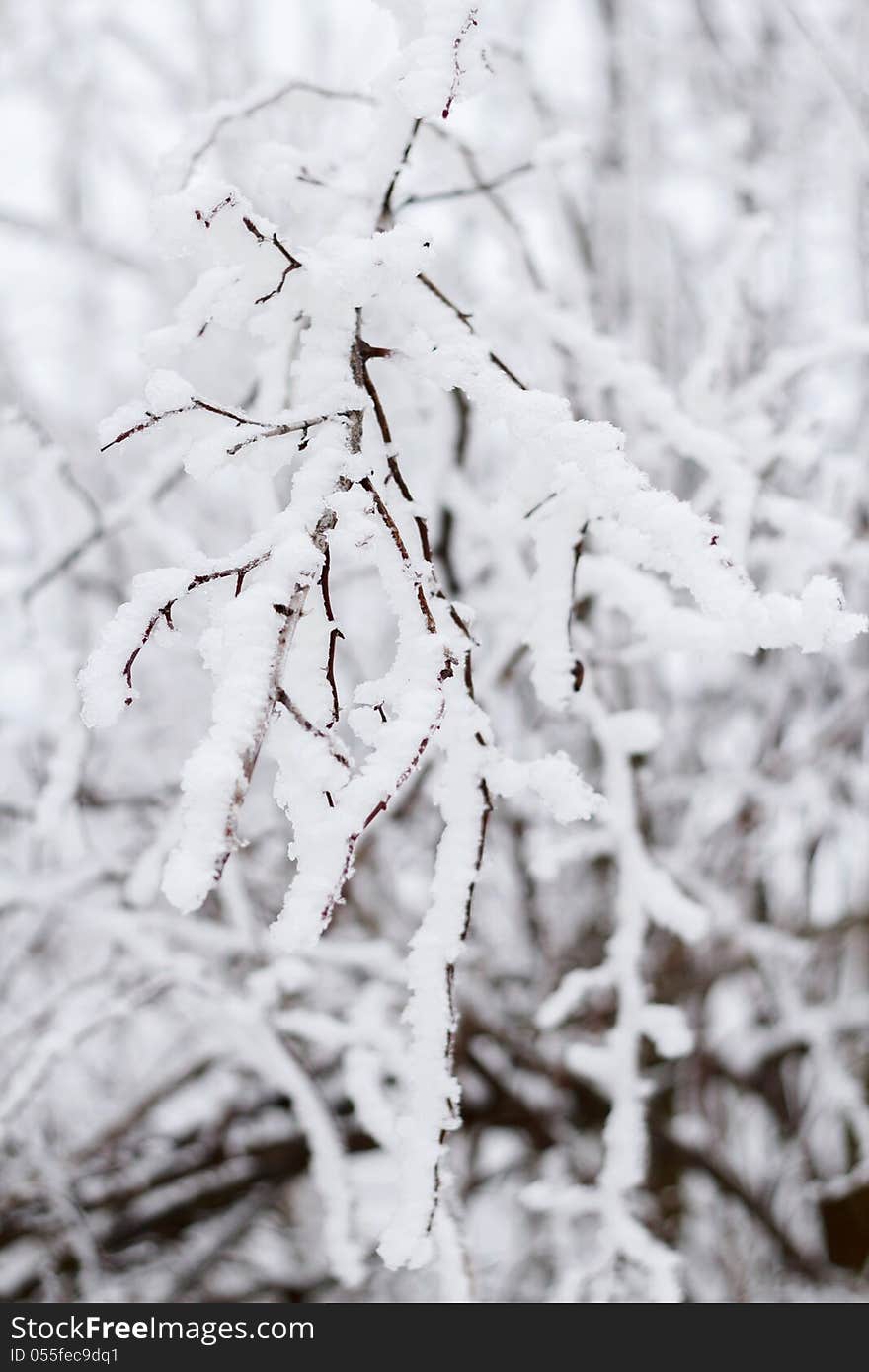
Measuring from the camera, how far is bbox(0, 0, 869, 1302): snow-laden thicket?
744 mm

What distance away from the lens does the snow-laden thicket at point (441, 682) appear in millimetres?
744

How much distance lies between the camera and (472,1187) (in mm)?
3031

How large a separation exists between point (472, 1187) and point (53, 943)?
159 centimetres

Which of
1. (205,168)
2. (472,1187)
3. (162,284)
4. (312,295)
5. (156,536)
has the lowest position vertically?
(472,1187)

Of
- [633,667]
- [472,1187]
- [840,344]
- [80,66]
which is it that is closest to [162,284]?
[80,66]

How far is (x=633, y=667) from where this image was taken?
283 cm

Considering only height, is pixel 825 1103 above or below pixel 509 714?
below

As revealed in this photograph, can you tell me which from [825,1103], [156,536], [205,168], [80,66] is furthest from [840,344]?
[80,66]

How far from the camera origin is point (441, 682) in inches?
26.8
